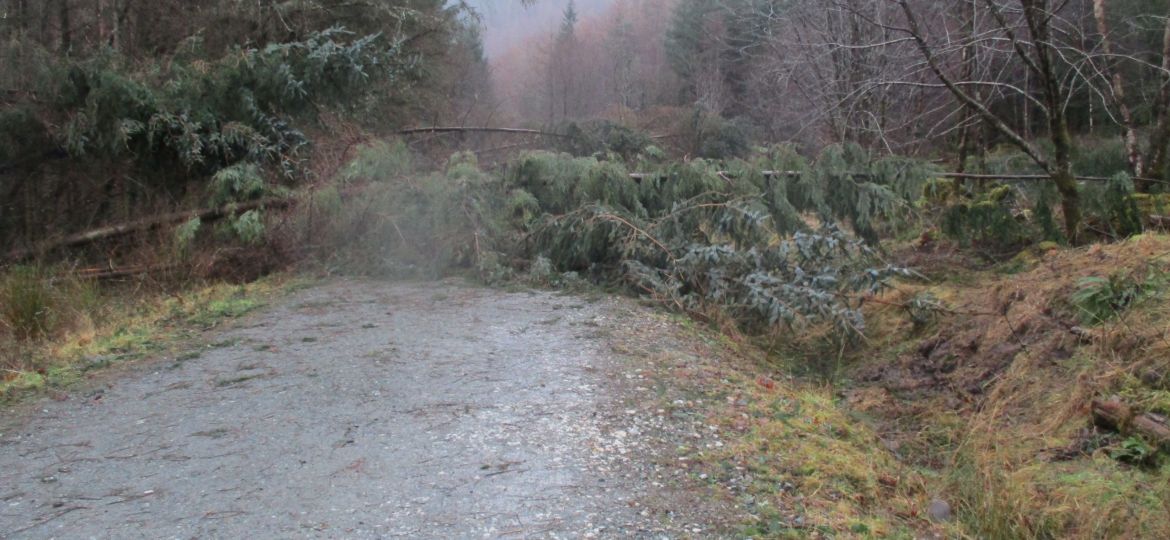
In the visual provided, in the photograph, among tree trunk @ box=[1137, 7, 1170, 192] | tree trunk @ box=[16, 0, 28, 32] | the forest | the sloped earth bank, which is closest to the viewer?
the sloped earth bank

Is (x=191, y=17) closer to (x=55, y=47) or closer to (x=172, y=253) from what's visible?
(x=55, y=47)

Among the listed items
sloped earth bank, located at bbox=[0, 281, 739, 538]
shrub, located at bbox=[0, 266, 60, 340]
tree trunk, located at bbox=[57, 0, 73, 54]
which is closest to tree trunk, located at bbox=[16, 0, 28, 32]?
tree trunk, located at bbox=[57, 0, 73, 54]

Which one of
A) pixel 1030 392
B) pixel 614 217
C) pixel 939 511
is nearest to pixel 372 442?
pixel 939 511

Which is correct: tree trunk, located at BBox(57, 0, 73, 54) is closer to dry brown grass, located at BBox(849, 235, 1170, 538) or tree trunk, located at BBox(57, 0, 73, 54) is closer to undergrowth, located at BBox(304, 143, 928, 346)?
undergrowth, located at BBox(304, 143, 928, 346)

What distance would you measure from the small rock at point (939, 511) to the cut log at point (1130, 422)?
1.20m

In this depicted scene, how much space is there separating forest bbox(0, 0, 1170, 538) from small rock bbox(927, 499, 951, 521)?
4cm

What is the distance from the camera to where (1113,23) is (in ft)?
43.5

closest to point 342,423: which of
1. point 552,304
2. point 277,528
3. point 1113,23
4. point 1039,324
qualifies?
point 277,528

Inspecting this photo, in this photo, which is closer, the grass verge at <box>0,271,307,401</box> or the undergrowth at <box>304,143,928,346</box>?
the grass verge at <box>0,271,307,401</box>

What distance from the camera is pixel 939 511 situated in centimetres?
375

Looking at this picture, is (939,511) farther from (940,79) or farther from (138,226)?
(138,226)

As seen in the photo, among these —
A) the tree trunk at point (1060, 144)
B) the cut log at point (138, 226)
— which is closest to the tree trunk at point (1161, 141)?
the tree trunk at point (1060, 144)

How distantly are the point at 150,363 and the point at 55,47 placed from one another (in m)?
6.56

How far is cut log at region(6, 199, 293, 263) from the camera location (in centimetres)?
917
